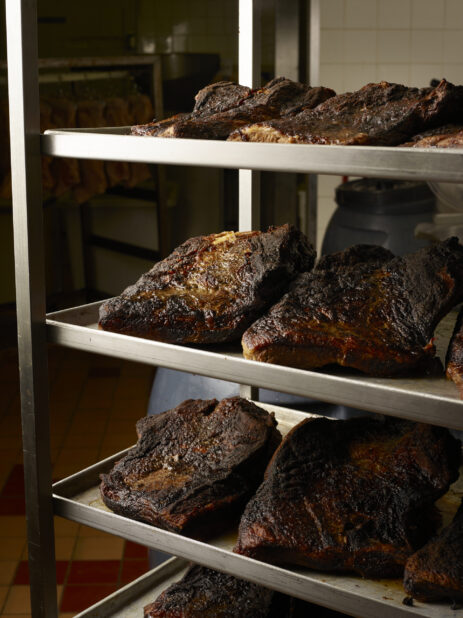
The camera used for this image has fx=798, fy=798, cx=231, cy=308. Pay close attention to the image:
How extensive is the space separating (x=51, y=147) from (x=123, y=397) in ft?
10.5

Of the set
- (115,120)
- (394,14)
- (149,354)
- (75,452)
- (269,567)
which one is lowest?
(75,452)

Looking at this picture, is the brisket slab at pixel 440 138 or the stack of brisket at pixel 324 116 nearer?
the brisket slab at pixel 440 138

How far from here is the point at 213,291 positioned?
5.25 feet

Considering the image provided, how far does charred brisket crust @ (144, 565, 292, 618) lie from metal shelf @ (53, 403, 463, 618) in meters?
0.17

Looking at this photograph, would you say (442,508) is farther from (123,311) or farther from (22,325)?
(22,325)

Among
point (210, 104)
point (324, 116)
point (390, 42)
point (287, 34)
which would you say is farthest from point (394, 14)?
point (324, 116)

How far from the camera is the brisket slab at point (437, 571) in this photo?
1.32 meters

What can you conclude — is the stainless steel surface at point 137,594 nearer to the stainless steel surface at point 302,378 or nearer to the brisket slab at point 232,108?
the stainless steel surface at point 302,378

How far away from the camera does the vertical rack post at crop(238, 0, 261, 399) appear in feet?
6.06

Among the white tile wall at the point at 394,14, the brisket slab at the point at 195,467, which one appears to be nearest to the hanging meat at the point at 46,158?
the white tile wall at the point at 394,14

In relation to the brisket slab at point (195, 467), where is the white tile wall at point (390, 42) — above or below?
above

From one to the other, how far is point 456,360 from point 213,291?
0.52m

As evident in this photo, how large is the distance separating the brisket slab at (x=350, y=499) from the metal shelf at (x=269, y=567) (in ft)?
0.11

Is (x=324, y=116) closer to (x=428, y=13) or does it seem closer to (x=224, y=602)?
(x=224, y=602)
